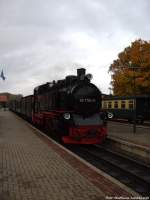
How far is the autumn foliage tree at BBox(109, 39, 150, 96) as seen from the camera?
119ft

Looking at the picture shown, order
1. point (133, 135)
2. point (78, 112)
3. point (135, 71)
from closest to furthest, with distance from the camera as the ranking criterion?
point (78, 112), point (133, 135), point (135, 71)

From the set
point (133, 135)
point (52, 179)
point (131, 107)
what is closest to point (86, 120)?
point (133, 135)

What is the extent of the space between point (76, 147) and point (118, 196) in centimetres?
949

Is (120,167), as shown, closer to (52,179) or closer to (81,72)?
(52,179)

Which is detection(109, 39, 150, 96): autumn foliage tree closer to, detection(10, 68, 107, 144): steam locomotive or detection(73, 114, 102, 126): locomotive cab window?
detection(10, 68, 107, 144): steam locomotive

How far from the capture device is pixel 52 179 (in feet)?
26.8

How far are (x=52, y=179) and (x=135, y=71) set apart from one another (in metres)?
29.9

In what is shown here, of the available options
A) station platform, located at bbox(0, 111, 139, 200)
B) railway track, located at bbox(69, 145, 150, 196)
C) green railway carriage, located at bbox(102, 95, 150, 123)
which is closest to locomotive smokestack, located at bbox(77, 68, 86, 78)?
railway track, located at bbox(69, 145, 150, 196)

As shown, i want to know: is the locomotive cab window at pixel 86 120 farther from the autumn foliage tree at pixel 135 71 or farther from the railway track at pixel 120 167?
the autumn foliage tree at pixel 135 71

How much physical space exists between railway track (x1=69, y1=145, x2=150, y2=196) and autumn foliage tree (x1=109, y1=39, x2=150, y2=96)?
21518 mm

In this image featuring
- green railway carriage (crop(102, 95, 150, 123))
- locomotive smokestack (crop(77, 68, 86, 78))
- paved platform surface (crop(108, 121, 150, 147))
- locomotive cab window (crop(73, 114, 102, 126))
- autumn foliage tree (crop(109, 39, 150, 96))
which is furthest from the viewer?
autumn foliage tree (crop(109, 39, 150, 96))

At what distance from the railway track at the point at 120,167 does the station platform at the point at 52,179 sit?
102cm

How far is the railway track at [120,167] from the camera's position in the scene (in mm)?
9178

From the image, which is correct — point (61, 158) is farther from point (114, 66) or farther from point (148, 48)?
point (114, 66)
